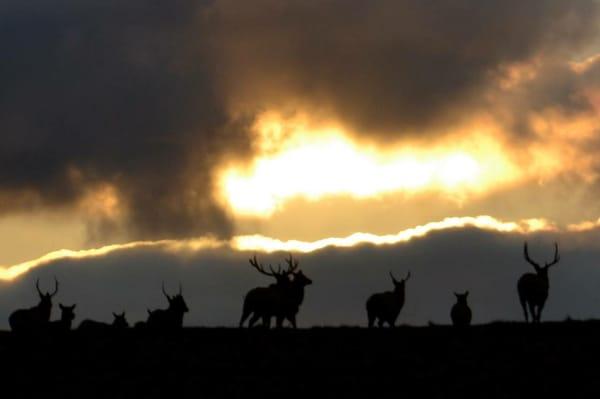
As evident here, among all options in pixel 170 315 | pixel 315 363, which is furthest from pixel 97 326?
pixel 315 363

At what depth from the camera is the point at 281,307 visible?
49406mm

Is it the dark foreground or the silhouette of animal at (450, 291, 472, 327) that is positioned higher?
Result: the silhouette of animal at (450, 291, 472, 327)

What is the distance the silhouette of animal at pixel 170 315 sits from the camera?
49.2 m

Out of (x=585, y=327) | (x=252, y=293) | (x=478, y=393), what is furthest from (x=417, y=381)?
(x=252, y=293)

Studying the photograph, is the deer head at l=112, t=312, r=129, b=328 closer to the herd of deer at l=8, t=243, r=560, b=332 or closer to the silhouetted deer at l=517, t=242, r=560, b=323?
the herd of deer at l=8, t=243, r=560, b=332

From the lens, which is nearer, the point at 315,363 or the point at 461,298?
the point at 315,363

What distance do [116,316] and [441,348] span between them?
13941 millimetres

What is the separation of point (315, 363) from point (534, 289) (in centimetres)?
1091

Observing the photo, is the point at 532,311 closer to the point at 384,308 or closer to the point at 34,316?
the point at 384,308

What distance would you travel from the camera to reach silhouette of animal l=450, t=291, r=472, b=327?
162 ft

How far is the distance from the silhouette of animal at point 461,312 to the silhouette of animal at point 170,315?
920 centimetres

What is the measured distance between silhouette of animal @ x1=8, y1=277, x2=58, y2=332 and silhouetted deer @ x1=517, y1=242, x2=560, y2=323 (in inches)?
636

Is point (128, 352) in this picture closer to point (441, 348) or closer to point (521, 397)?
point (441, 348)

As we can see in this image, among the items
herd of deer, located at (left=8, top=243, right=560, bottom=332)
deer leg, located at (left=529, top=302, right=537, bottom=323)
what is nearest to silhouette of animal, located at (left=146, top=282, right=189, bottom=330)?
herd of deer, located at (left=8, top=243, right=560, bottom=332)
